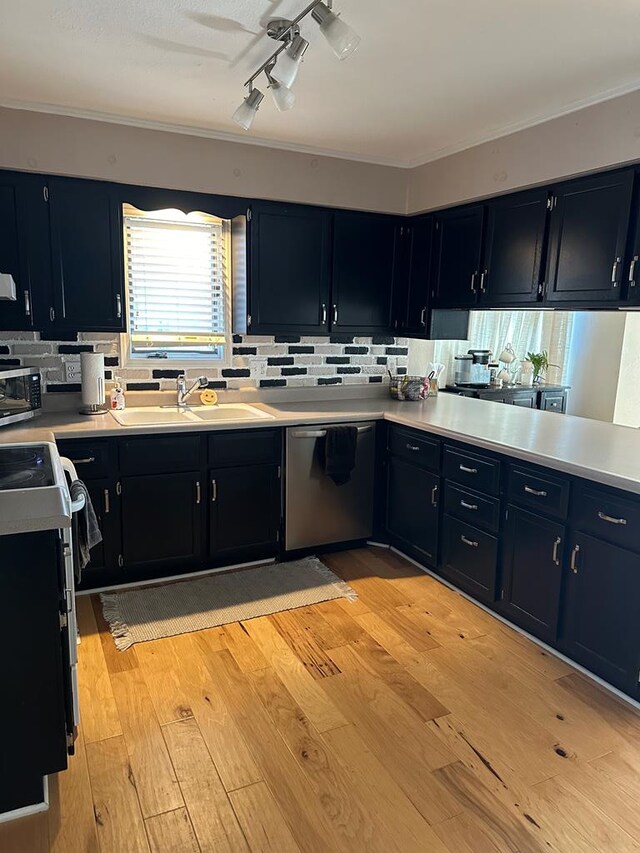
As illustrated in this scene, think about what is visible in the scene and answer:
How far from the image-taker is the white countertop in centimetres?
243

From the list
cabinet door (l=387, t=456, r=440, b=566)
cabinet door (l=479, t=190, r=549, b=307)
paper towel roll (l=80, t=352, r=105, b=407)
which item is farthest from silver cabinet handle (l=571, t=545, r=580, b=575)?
paper towel roll (l=80, t=352, r=105, b=407)

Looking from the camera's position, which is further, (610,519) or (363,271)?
(363,271)

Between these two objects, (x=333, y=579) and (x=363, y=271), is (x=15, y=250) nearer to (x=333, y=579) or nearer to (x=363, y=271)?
(x=363, y=271)

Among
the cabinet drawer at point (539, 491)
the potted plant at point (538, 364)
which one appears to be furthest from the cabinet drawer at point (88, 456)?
the potted plant at point (538, 364)

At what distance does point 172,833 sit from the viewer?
169 cm

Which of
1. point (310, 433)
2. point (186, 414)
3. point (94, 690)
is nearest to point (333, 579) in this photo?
point (310, 433)

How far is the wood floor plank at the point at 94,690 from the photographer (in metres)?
2.13

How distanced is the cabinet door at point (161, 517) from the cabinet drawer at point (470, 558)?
1.36 metres

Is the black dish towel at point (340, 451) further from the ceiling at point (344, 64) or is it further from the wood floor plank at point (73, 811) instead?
the wood floor plank at point (73, 811)

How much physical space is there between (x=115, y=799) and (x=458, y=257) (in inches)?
125

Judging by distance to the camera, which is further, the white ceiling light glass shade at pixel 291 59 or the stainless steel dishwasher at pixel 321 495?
the stainless steel dishwasher at pixel 321 495

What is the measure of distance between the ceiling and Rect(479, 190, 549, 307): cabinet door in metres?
0.38

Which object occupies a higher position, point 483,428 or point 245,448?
point 483,428

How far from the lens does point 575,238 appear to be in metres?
2.87
